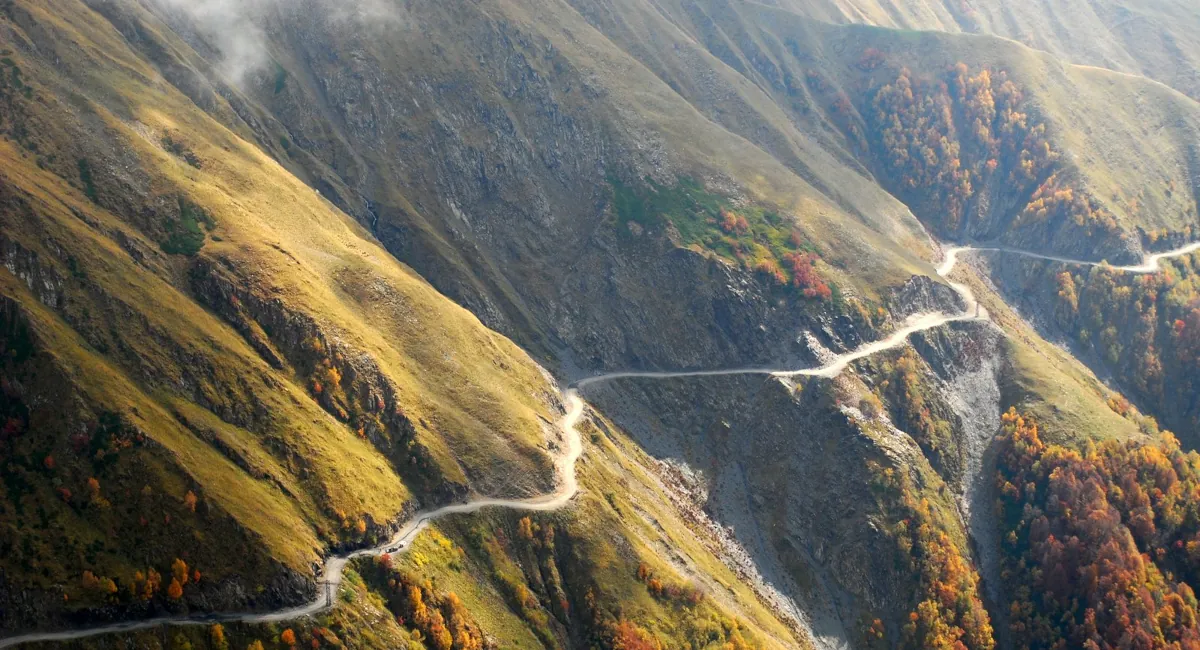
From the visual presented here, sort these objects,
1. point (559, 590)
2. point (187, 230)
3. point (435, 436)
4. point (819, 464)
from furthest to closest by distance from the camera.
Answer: point (819, 464) → point (187, 230) → point (435, 436) → point (559, 590)

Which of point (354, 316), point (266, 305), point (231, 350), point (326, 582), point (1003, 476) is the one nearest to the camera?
point (326, 582)

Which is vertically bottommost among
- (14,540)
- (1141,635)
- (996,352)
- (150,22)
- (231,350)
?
(14,540)

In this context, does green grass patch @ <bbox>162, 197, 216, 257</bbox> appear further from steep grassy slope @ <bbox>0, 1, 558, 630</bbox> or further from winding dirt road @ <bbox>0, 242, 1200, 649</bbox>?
winding dirt road @ <bbox>0, 242, 1200, 649</bbox>

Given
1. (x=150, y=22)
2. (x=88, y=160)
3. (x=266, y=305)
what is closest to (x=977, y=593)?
(x=266, y=305)

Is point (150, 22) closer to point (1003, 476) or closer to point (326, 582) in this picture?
point (326, 582)

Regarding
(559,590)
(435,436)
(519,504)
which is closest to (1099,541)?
(559,590)

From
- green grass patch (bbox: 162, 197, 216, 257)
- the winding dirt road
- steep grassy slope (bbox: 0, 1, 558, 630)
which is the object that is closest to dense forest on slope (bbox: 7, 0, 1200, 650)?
steep grassy slope (bbox: 0, 1, 558, 630)

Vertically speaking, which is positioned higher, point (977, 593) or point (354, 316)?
point (977, 593)

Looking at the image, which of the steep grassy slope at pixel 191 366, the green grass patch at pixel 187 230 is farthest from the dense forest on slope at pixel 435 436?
the green grass patch at pixel 187 230

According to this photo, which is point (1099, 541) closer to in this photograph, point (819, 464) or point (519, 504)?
point (819, 464)
